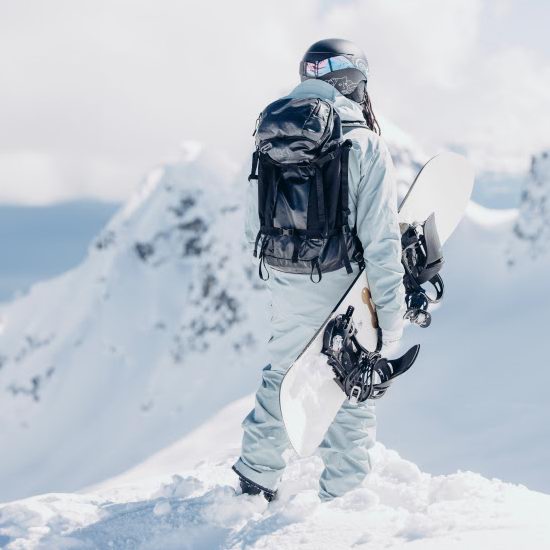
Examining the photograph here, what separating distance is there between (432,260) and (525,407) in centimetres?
1810

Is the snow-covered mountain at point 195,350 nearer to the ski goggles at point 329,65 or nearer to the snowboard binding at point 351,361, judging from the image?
the snowboard binding at point 351,361

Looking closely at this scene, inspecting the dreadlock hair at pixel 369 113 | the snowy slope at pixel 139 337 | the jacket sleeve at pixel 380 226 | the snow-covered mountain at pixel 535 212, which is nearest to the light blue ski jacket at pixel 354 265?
the jacket sleeve at pixel 380 226

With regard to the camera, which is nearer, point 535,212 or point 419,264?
point 419,264

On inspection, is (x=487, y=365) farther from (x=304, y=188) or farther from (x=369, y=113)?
(x=304, y=188)

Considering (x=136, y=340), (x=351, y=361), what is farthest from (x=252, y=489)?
(x=136, y=340)

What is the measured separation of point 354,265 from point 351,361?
0.55 metres

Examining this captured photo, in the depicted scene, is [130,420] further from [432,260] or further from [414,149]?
[432,260]

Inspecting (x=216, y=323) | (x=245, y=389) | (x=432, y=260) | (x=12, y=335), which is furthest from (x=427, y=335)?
(x=12, y=335)

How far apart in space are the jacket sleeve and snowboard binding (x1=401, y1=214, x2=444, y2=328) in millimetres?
702

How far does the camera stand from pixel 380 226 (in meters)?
3.71

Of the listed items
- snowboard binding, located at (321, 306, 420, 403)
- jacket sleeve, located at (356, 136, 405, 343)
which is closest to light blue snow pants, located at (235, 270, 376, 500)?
snowboard binding, located at (321, 306, 420, 403)

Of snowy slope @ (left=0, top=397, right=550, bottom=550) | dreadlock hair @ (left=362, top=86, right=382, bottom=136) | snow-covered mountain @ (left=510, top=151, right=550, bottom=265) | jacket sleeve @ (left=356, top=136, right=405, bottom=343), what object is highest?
snow-covered mountain @ (left=510, top=151, right=550, bottom=265)

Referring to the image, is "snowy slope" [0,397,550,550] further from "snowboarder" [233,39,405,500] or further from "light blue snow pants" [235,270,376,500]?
"snowboarder" [233,39,405,500]

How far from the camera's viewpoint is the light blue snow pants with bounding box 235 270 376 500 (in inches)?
159
